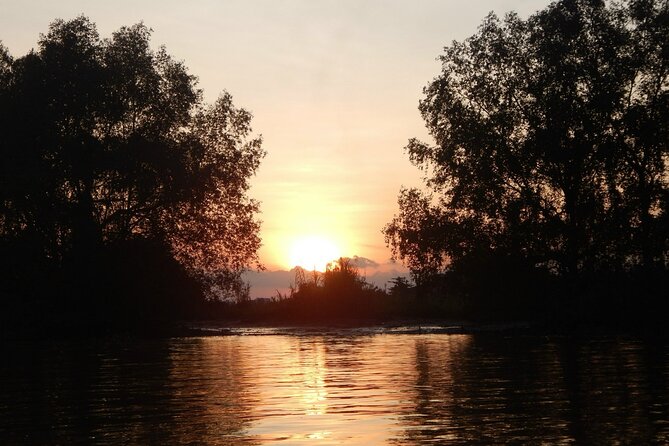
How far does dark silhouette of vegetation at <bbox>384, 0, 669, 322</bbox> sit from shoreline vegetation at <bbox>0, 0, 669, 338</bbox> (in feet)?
0.34

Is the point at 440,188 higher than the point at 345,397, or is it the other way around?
the point at 440,188

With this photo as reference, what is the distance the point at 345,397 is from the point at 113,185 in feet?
122

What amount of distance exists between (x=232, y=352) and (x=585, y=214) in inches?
871

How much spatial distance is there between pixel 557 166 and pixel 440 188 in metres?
6.77

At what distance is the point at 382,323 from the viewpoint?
5494 centimetres

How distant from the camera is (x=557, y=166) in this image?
48.8 m

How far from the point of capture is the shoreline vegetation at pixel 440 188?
1874 inches

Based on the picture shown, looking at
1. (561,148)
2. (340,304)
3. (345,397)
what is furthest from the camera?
(340,304)

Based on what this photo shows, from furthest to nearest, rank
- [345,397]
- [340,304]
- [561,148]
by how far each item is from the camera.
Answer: [340,304], [561,148], [345,397]

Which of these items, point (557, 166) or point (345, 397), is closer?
point (345, 397)

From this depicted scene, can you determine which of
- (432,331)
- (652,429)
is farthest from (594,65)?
(652,429)

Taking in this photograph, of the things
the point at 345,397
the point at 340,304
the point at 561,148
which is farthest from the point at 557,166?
the point at 345,397

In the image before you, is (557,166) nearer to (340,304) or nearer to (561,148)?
(561,148)

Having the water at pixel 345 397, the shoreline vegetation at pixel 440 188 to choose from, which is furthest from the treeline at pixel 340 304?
the water at pixel 345 397
